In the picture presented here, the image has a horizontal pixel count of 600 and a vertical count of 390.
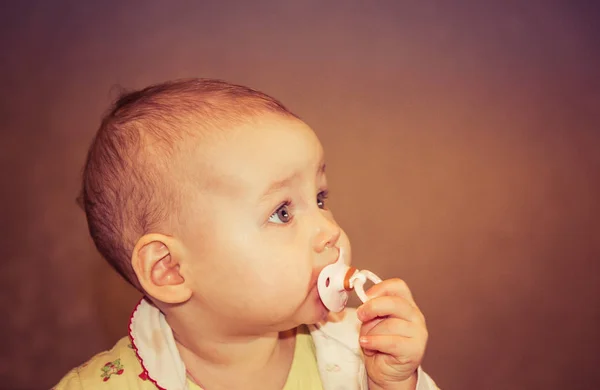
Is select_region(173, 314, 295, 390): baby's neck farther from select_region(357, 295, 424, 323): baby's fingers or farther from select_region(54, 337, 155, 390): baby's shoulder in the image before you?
select_region(357, 295, 424, 323): baby's fingers

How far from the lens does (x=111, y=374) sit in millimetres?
775

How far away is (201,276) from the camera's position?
2.21ft

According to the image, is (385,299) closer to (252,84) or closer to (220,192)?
(220,192)

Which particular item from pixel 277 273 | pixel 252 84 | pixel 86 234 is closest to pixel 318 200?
pixel 277 273

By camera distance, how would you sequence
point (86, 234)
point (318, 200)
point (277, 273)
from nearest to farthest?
point (277, 273), point (318, 200), point (86, 234)

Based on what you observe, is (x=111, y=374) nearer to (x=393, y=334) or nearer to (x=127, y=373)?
(x=127, y=373)

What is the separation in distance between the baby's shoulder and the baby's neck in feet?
0.24

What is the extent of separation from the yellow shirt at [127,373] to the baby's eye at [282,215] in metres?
0.29

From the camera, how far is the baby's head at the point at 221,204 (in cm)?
64

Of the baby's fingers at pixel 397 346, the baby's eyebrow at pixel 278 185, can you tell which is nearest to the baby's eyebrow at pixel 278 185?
the baby's eyebrow at pixel 278 185

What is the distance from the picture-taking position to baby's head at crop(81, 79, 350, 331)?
64cm

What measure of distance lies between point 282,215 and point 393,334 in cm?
22

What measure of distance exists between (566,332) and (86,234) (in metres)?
1.41

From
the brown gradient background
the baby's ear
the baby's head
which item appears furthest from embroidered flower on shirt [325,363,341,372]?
the brown gradient background
